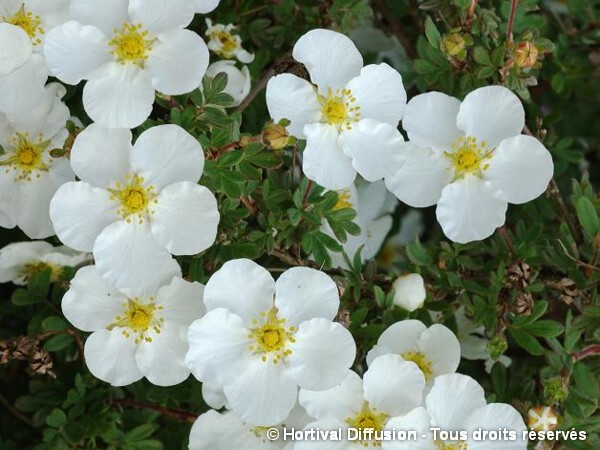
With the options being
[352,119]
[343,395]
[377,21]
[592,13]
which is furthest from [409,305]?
[592,13]

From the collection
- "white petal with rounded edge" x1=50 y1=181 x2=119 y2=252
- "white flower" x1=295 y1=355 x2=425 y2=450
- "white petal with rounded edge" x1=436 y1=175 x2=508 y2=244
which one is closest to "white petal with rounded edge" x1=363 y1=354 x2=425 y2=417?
"white flower" x1=295 y1=355 x2=425 y2=450

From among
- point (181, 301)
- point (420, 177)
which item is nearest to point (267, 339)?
point (181, 301)

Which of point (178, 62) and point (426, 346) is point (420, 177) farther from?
point (178, 62)

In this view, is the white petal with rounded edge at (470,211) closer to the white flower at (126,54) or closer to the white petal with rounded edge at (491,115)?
the white petal with rounded edge at (491,115)

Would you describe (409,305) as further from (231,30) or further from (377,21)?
(377,21)

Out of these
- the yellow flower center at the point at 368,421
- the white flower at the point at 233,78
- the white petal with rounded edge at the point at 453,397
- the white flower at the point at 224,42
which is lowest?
the yellow flower center at the point at 368,421
